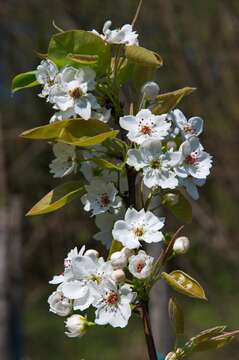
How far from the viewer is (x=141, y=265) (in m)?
0.91

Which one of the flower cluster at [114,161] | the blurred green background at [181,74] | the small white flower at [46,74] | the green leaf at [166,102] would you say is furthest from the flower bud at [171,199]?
the blurred green background at [181,74]

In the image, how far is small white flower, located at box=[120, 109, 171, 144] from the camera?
93 cm

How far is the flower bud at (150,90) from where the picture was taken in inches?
38.9

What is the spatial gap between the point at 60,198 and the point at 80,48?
0.20 metres

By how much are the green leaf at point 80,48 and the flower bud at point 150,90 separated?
0.06 m

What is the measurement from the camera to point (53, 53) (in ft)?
3.25

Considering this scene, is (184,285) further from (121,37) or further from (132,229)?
(121,37)

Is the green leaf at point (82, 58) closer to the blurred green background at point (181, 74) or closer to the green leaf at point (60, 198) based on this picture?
the green leaf at point (60, 198)

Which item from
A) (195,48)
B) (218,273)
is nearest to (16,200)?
(195,48)

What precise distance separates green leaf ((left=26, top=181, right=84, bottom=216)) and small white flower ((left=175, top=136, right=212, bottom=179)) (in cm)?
14

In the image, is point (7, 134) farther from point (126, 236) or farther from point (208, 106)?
point (126, 236)

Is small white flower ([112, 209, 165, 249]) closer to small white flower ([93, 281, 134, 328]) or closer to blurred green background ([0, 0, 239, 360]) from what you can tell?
small white flower ([93, 281, 134, 328])

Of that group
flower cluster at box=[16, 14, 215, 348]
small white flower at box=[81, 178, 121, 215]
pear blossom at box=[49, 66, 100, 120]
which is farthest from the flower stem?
pear blossom at box=[49, 66, 100, 120]

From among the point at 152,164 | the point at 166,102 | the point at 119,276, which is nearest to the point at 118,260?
the point at 119,276
